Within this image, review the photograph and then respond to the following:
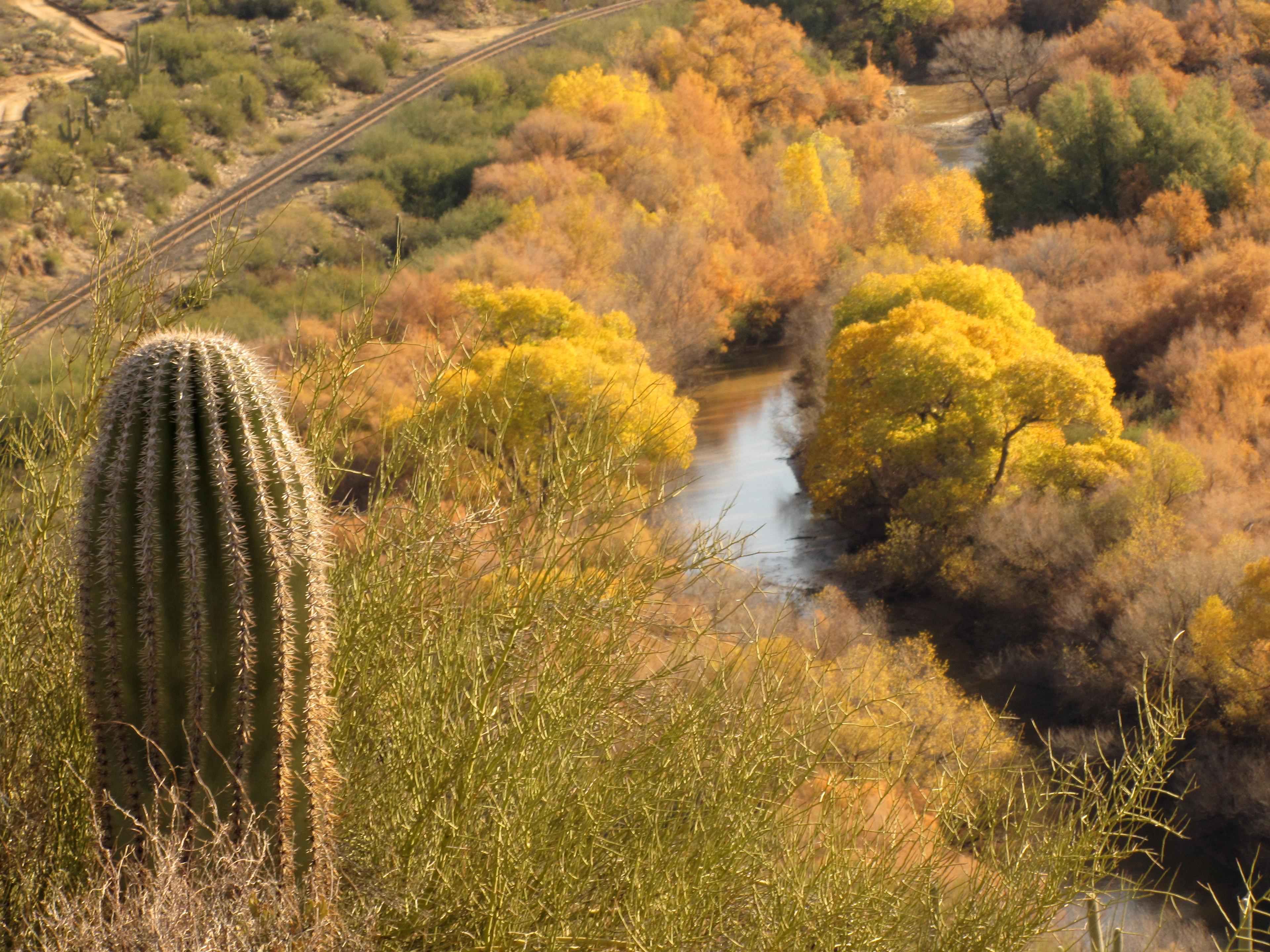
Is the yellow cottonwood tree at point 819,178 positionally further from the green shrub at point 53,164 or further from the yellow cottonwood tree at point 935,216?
the green shrub at point 53,164

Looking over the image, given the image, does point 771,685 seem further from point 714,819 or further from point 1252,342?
point 1252,342

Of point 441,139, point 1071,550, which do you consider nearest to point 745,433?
point 1071,550

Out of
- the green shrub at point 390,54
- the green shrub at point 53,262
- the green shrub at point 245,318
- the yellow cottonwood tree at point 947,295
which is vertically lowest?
the yellow cottonwood tree at point 947,295

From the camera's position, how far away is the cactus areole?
3.67 m

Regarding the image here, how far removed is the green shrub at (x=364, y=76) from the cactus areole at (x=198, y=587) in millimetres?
50629

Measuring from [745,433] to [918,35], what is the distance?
140 feet

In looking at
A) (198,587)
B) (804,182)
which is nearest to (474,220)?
(804,182)

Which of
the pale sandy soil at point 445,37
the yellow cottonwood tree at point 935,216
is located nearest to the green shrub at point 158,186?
the pale sandy soil at point 445,37

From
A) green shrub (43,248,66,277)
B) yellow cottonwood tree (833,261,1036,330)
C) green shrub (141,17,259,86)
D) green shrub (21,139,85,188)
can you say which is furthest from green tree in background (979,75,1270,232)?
green shrub (43,248,66,277)

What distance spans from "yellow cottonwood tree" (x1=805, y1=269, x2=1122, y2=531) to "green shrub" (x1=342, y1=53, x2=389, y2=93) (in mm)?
29776

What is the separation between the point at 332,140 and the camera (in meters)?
44.6

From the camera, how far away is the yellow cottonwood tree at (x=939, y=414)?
27203 mm

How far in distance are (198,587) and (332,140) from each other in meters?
44.1

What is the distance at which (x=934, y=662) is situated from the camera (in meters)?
23.6
